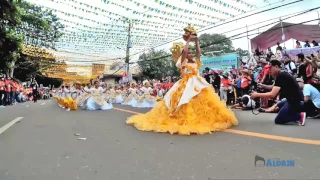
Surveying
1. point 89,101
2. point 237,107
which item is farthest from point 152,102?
point 237,107

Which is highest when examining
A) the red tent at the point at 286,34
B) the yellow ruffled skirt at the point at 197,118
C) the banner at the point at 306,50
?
the red tent at the point at 286,34

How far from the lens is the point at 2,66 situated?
12.1 metres

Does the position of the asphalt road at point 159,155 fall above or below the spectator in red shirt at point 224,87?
below

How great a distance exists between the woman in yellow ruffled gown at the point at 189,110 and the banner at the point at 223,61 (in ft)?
48.9

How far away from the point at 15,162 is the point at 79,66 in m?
32.1

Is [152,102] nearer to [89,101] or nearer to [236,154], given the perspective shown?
[89,101]

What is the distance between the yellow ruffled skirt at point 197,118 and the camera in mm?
5423

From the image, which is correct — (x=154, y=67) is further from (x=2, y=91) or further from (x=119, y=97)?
(x=2, y=91)

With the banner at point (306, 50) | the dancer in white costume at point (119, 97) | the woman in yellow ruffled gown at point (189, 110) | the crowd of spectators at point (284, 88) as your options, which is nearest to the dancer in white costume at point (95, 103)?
the crowd of spectators at point (284, 88)

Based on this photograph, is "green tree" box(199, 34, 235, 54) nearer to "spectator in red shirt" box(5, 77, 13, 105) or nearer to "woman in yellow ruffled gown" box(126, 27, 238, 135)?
"spectator in red shirt" box(5, 77, 13, 105)

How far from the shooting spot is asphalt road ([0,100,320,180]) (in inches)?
118

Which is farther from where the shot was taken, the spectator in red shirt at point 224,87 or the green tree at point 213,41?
the green tree at point 213,41

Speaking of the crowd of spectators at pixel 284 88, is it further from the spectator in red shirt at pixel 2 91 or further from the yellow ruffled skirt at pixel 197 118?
the spectator in red shirt at pixel 2 91

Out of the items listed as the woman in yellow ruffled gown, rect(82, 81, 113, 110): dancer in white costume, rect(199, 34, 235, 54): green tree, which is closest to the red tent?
rect(82, 81, 113, 110): dancer in white costume
